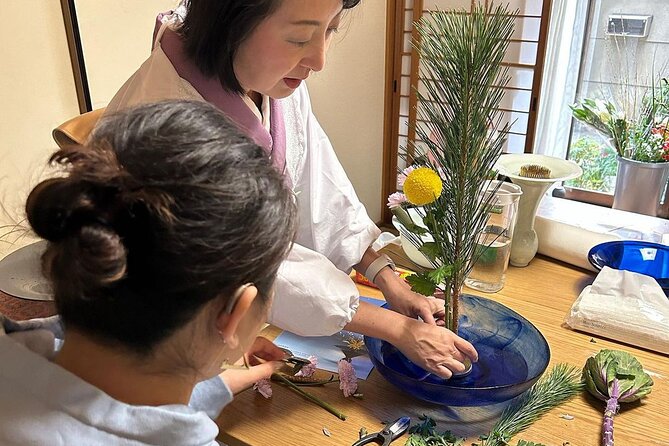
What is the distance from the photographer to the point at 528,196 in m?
1.21

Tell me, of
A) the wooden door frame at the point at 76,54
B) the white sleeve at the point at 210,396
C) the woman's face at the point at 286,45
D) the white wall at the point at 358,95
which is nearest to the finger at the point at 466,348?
the white sleeve at the point at 210,396

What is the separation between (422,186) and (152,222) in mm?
433

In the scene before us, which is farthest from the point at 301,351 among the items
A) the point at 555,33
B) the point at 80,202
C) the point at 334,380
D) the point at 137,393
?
the point at 555,33

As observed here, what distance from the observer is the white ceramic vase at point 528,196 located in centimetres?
120

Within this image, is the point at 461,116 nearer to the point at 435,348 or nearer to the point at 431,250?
the point at 431,250

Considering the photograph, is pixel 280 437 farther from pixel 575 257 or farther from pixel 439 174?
pixel 575 257

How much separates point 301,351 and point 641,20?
1.92 m

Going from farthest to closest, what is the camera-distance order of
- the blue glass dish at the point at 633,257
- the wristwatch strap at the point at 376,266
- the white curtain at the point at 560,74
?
the white curtain at the point at 560,74, the blue glass dish at the point at 633,257, the wristwatch strap at the point at 376,266

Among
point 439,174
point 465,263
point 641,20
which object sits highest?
point 641,20

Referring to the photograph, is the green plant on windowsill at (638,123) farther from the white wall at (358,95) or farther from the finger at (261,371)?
the finger at (261,371)

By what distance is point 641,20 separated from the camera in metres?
2.21

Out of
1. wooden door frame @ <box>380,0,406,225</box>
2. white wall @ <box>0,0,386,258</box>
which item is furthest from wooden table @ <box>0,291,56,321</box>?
wooden door frame @ <box>380,0,406,225</box>

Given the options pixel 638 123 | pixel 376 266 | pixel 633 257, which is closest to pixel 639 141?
pixel 638 123

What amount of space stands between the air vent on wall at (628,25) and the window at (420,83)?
25cm
